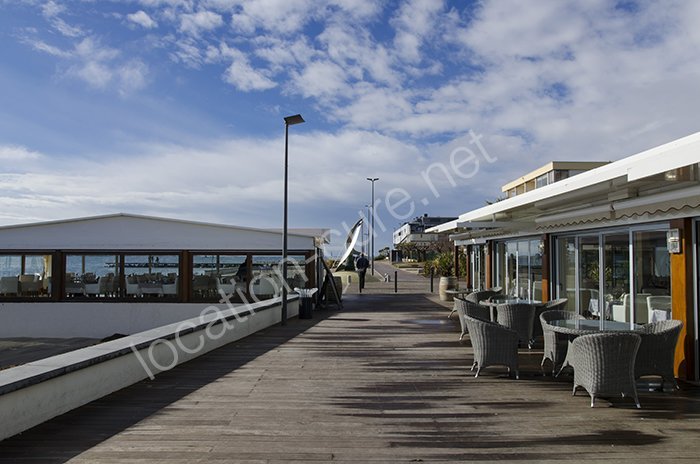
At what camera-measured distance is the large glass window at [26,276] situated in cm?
1852

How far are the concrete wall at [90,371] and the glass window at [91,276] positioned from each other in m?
10.5

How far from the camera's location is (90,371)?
563 cm

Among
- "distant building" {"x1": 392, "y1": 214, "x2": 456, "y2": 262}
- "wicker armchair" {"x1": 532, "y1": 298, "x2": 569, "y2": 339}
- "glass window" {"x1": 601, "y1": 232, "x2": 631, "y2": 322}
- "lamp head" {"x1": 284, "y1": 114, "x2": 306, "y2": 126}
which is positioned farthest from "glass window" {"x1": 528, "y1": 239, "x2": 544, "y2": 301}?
"distant building" {"x1": 392, "y1": 214, "x2": 456, "y2": 262}

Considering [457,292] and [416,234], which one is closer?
[457,292]

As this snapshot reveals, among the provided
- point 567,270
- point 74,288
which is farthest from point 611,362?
point 74,288

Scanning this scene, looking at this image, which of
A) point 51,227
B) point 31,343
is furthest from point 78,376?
point 51,227

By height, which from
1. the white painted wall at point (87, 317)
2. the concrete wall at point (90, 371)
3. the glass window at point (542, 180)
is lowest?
the white painted wall at point (87, 317)

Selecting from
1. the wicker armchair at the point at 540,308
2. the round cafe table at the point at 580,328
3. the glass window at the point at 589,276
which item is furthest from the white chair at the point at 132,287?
the round cafe table at the point at 580,328

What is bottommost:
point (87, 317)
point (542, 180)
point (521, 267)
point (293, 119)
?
point (87, 317)

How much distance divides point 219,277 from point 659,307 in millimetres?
13463

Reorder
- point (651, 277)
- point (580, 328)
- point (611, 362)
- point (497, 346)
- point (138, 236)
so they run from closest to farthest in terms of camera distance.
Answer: point (611, 362), point (580, 328), point (497, 346), point (651, 277), point (138, 236)

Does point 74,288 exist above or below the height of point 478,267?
below

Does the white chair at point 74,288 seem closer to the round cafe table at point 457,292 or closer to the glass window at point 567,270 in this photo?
the round cafe table at point 457,292

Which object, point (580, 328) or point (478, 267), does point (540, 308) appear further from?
point (478, 267)
